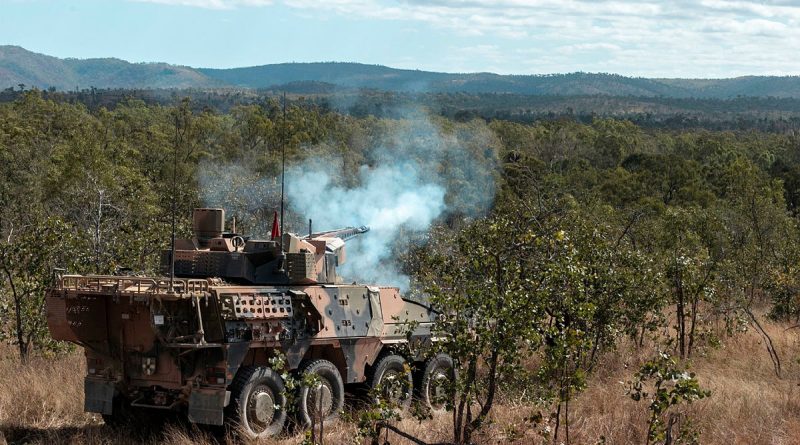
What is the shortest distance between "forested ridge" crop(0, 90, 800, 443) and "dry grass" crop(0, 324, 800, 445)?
0.38m

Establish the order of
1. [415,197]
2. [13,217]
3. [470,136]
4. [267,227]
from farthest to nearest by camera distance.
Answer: [470,136], [13,217], [267,227], [415,197]

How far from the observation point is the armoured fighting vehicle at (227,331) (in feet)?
43.5

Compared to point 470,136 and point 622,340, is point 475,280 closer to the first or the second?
point 622,340

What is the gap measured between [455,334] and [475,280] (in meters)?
0.92

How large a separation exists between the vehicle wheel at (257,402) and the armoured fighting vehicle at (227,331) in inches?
0.5

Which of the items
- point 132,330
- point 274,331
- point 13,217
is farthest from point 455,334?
point 13,217

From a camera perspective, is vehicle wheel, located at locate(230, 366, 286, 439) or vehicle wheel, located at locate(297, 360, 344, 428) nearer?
vehicle wheel, located at locate(230, 366, 286, 439)

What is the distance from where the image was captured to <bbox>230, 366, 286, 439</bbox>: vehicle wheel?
13469mm

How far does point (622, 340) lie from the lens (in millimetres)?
22234

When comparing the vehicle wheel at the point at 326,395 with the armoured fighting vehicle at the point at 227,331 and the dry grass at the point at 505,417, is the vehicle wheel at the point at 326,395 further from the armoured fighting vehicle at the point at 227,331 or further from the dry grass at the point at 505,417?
the dry grass at the point at 505,417

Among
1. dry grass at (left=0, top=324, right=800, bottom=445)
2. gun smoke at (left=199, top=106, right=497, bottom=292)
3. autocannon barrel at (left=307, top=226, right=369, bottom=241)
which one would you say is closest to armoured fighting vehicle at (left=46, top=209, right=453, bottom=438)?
dry grass at (left=0, top=324, right=800, bottom=445)

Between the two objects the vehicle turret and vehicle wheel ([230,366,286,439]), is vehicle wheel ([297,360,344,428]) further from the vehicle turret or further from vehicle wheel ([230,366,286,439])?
the vehicle turret

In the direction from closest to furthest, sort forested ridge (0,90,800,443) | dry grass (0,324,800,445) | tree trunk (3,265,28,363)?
forested ridge (0,90,800,443)
dry grass (0,324,800,445)
tree trunk (3,265,28,363)

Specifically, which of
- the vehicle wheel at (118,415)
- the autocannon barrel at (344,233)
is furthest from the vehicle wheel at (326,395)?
the autocannon barrel at (344,233)
